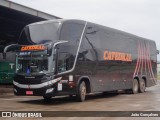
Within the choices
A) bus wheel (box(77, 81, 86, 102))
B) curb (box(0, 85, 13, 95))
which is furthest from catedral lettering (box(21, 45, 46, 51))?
curb (box(0, 85, 13, 95))

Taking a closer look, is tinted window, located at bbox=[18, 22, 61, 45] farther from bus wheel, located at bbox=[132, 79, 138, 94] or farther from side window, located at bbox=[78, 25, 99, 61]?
bus wheel, located at bbox=[132, 79, 138, 94]

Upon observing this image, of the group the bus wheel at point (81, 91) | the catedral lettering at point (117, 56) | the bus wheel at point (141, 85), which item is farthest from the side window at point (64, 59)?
the bus wheel at point (141, 85)

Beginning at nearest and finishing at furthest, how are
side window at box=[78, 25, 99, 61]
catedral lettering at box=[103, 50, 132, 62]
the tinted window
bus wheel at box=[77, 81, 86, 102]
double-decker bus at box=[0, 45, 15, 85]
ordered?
the tinted window
bus wheel at box=[77, 81, 86, 102]
side window at box=[78, 25, 99, 61]
catedral lettering at box=[103, 50, 132, 62]
double-decker bus at box=[0, 45, 15, 85]

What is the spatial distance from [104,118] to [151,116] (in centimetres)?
163

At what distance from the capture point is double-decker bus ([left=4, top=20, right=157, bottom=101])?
14.9m

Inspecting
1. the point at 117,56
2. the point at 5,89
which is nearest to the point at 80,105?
the point at 117,56

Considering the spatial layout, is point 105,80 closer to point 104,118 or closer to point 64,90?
point 64,90

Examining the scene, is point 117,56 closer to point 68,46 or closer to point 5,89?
point 68,46

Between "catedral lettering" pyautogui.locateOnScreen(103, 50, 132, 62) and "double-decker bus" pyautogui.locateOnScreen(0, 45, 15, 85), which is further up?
"catedral lettering" pyautogui.locateOnScreen(103, 50, 132, 62)

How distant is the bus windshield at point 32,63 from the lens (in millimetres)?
14920

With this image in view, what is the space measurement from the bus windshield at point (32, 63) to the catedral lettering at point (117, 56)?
488 centimetres

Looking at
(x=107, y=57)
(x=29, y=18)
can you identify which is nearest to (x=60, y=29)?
(x=107, y=57)

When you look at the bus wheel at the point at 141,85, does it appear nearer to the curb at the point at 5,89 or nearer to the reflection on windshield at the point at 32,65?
the curb at the point at 5,89

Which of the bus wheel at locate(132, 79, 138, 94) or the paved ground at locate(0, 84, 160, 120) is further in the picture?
the bus wheel at locate(132, 79, 138, 94)
